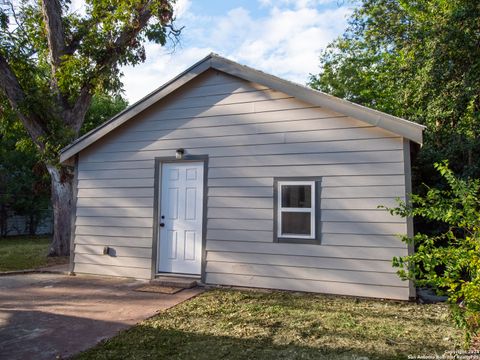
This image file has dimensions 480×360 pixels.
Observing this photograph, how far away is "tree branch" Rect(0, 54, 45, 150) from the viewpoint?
388 inches

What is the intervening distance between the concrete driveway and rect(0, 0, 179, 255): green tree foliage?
12.3ft

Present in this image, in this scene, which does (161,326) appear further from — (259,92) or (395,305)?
(259,92)

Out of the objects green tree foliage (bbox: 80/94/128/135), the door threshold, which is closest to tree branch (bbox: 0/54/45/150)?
the door threshold

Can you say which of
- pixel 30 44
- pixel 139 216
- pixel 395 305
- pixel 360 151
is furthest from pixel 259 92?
pixel 30 44

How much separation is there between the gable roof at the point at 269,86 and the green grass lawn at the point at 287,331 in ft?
8.30

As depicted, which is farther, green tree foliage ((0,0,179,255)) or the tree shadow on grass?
green tree foliage ((0,0,179,255))

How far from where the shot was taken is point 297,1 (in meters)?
10.1

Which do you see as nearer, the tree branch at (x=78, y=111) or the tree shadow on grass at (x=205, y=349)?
the tree shadow on grass at (x=205, y=349)

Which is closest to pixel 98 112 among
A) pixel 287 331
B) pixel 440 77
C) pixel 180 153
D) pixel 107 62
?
pixel 107 62

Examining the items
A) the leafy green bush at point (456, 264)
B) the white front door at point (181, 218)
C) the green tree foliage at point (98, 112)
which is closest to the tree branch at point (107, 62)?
the white front door at point (181, 218)

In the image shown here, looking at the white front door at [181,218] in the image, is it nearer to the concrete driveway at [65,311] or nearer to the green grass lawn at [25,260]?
the concrete driveway at [65,311]

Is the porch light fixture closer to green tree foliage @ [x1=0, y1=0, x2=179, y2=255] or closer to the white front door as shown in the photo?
the white front door

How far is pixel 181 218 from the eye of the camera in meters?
6.86

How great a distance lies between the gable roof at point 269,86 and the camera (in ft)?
17.7
